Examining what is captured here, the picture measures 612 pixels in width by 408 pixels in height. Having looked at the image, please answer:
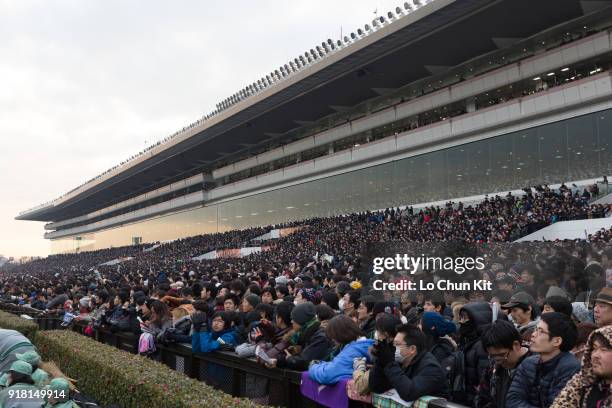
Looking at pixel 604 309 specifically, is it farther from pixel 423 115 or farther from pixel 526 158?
pixel 423 115

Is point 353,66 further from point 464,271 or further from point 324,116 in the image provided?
point 464,271

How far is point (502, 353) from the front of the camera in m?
3.44

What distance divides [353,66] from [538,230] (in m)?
15.4

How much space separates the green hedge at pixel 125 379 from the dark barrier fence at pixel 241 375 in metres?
0.42

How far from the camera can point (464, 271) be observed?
5.09 metres

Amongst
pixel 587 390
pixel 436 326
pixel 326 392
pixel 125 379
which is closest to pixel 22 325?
pixel 125 379

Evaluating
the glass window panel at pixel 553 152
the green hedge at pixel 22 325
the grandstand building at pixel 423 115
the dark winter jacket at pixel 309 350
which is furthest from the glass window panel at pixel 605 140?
the green hedge at pixel 22 325

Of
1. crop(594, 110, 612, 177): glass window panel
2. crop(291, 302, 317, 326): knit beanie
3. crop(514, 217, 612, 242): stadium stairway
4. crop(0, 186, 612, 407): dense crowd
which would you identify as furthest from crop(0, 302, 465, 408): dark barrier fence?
crop(594, 110, 612, 177): glass window panel

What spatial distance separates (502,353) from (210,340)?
317cm

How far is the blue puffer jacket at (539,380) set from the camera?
3.06m

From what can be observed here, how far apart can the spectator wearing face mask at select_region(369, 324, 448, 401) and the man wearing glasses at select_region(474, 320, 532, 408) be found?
341mm

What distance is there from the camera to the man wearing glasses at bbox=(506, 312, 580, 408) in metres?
3.08

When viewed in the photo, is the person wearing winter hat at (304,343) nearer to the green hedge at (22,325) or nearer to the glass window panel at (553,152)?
the green hedge at (22,325)

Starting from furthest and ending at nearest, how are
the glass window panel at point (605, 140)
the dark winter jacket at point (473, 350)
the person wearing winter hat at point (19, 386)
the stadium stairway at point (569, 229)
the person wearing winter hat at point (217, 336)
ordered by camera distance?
the glass window panel at point (605, 140) → the stadium stairway at point (569, 229) → the person wearing winter hat at point (217, 336) → the person wearing winter hat at point (19, 386) → the dark winter jacket at point (473, 350)
